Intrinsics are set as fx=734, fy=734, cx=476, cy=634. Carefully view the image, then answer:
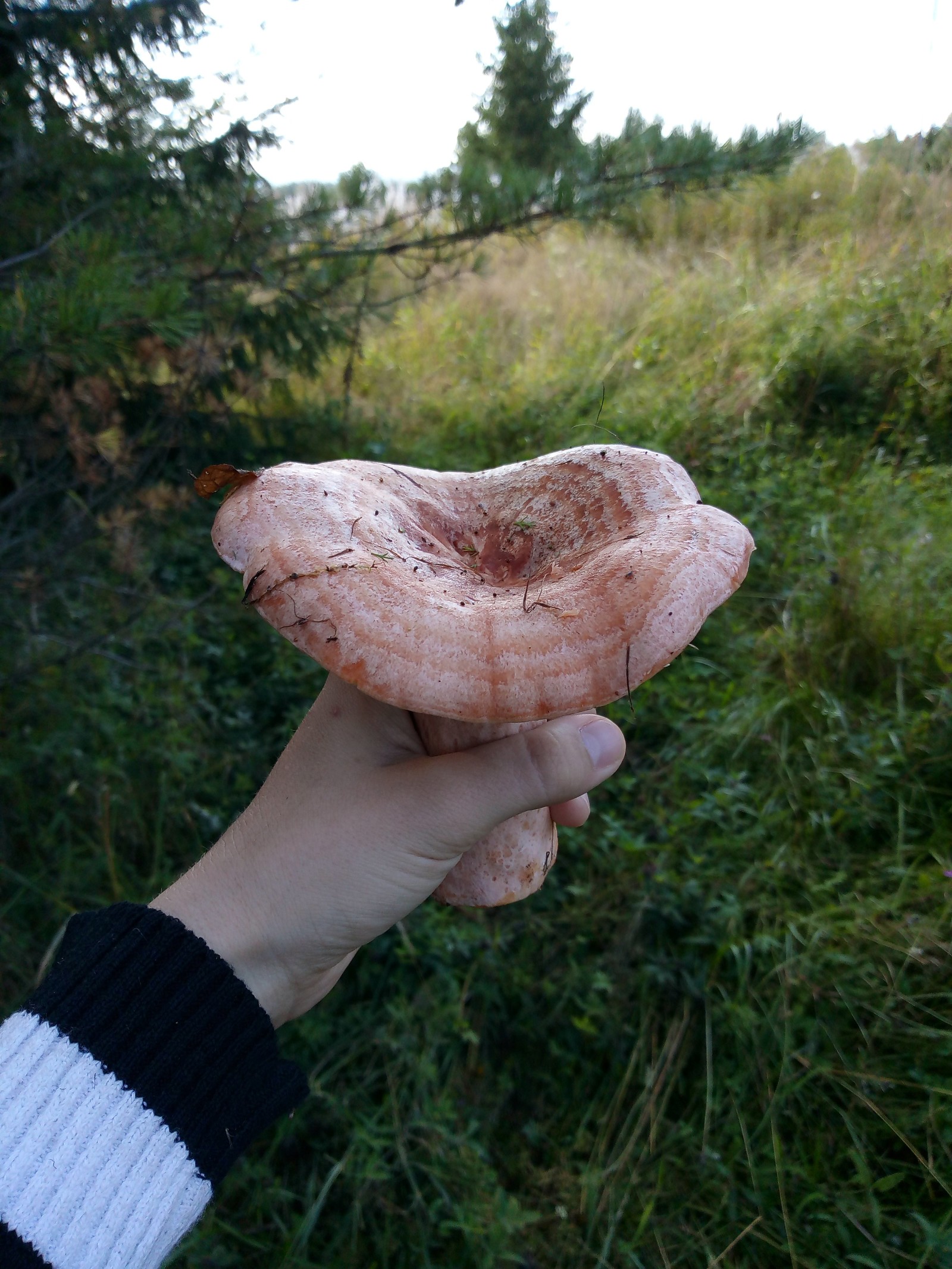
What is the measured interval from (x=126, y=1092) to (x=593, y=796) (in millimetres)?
2281

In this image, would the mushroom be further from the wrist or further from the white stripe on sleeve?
the white stripe on sleeve

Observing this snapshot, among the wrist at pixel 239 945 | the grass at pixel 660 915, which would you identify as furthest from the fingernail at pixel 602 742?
the grass at pixel 660 915

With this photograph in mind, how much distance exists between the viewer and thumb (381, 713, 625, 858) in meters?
1.62

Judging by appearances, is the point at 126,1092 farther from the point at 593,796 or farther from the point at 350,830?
the point at 593,796

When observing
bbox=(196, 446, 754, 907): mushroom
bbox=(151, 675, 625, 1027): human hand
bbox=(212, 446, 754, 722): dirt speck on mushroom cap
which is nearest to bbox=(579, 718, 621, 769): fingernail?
bbox=(151, 675, 625, 1027): human hand

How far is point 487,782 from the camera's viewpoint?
1.61 m

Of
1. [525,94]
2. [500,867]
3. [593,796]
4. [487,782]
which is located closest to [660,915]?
[593,796]

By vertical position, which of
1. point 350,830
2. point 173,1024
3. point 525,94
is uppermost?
point 525,94

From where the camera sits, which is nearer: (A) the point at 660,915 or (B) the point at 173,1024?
(B) the point at 173,1024

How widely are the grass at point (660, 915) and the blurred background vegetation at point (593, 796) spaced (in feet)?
0.05

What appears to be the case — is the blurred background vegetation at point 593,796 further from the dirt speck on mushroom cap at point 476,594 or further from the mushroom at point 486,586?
the dirt speck on mushroom cap at point 476,594

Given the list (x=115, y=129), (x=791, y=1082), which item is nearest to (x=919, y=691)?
(x=791, y=1082)

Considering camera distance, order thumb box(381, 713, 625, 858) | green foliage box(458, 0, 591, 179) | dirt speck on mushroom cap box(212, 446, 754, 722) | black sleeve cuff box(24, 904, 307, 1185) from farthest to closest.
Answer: green foliage box(458, 0, 591, 179), thumb box(381, 713, 625, 858), black sleeve cuff box(24, 904, 307, 1185), dirt speck on mushroom cap box(212, 446, 754, 722)

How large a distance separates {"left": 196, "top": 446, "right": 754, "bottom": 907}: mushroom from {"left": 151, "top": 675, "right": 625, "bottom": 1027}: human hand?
177mm
